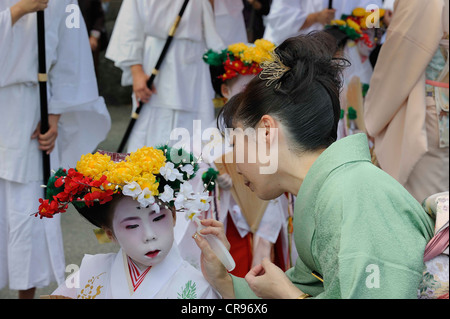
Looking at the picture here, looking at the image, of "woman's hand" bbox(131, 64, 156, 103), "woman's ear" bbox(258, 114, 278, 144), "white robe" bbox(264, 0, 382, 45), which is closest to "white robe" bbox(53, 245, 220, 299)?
"woman's ear" bbox(258, 114, 278, 144)

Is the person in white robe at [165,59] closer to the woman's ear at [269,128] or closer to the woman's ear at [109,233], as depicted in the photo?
the woman's ear at [109,233]

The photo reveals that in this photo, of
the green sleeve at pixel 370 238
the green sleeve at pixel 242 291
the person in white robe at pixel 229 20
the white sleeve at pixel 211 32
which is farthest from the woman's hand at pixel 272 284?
the person in white robe at pixel 229 20

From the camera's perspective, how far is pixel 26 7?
265cm

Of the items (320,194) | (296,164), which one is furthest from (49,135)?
(320,194)

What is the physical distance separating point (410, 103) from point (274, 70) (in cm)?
196

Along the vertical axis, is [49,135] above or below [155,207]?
below

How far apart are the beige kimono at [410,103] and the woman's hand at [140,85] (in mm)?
1292

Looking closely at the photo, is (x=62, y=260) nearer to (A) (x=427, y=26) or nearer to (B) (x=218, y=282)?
(B) (x=218, y=282)

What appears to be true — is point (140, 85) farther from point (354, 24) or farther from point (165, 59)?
point (354, 24)

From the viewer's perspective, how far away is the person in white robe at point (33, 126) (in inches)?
113

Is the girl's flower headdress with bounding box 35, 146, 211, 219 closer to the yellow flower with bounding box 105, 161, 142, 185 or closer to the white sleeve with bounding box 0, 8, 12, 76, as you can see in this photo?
the yellow flower with bounding box 105, 161, 142, 185

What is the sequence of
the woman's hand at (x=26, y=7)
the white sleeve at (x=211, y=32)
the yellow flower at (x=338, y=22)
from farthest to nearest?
the yellow flower at (x=338, y=22) → the white sleeve at (x=211, y=32) → the woman's hand at (x=26, y=7)

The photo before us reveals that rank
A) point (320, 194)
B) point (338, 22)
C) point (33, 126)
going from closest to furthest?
point (320, 194) → point (33, 126) → point (338, 22)

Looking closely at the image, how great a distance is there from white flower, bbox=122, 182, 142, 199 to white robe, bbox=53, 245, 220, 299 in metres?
0.33
